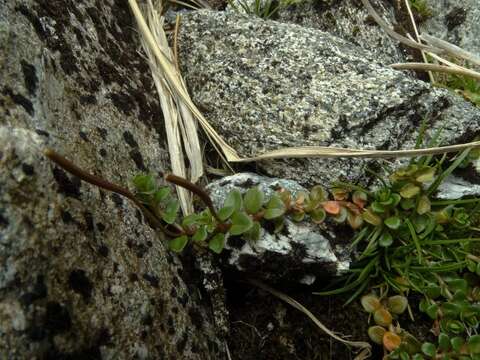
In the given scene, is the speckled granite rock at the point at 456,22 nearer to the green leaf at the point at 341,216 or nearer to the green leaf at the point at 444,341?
the green leaf at the point at 341,216

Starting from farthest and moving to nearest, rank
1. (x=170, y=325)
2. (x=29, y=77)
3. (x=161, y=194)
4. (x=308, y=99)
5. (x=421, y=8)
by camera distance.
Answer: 1. (x=421, y=8)
2. (x=308, y=99)
3. (x=161, y=194)
4. (x=170, y=325)
5. (x=29, y=77)

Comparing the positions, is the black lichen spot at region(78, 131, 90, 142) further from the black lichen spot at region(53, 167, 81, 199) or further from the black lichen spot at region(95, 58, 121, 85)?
the black lichen spot at region(95, 58, 121, 85)

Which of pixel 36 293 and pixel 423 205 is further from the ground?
pixel 36 293

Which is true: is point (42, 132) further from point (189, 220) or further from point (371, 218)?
point (371, 218)

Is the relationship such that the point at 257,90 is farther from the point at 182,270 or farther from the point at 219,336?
the point at 219,336

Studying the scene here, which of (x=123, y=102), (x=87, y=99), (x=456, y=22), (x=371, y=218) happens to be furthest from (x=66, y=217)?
(x=456, y=22)

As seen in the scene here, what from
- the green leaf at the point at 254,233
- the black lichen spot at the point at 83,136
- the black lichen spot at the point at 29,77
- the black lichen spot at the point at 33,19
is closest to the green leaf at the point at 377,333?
the green leaf at the point at 254,233
